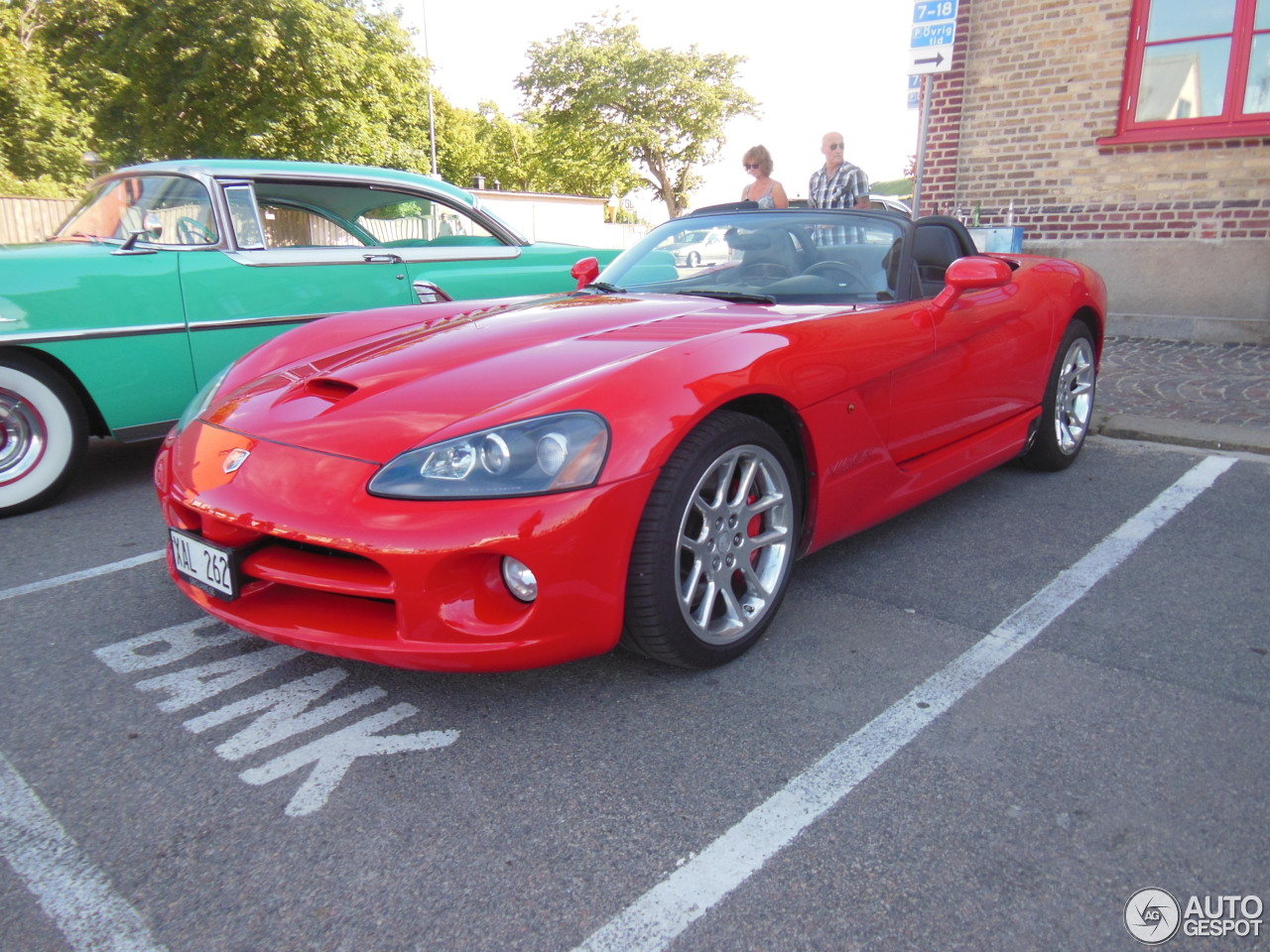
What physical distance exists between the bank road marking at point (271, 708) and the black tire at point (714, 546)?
0.58m

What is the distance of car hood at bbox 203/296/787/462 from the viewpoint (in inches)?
87.5

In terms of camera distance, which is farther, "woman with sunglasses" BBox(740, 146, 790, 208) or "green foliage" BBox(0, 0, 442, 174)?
"green foliage" BBox(0, 0, 442, 174)

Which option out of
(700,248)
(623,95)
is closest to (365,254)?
(700,248)

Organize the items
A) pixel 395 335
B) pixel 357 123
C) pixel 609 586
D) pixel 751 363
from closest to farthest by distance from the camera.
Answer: pixel 609 586 → pixel 751 363 → pixel 395 335 → pixel 357 123

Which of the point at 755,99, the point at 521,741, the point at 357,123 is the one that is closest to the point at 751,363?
the point at 521,741

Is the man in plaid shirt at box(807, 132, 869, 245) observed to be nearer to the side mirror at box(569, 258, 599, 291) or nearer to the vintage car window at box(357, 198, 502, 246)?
the vintage car window at box(357, 198, 502, 246)

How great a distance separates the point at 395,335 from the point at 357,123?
58.4 feet

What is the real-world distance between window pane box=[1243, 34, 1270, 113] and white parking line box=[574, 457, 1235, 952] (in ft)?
20.8

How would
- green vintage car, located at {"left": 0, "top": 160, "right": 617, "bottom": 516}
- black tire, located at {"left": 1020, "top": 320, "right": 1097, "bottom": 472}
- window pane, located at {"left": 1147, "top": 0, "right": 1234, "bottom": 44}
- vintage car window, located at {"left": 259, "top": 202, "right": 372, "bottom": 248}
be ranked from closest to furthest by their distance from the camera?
1. green vintage car, located at {"left": 0, "top": 160, "right": 617, "bottom": 516}
2. black tire, located at {"left": 1020, "top": 320, "right": 1097, "bottom": 472}
3. vintage car window, located at {"left": 259, "top": 202, "right": 372, "bottom": 248}
4. window pane, located at {"left": 1147, "top": 0, "right": 1234, "bottom": 44}

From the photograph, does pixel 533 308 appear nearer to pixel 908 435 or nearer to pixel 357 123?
pixel 908 435

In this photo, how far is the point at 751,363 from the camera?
8.08 ft

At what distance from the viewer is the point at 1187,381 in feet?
20.6

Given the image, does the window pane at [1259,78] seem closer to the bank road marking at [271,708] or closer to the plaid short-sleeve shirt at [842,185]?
the plaid short-sleeve shirt at [842,185]

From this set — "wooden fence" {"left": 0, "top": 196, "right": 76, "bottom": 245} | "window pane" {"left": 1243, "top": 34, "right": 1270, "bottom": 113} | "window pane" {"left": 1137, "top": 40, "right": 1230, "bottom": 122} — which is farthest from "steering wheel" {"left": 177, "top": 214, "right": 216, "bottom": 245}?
"wooden fence" {"left": 0, "top": 196, "right": 76, "bottom": 245}
